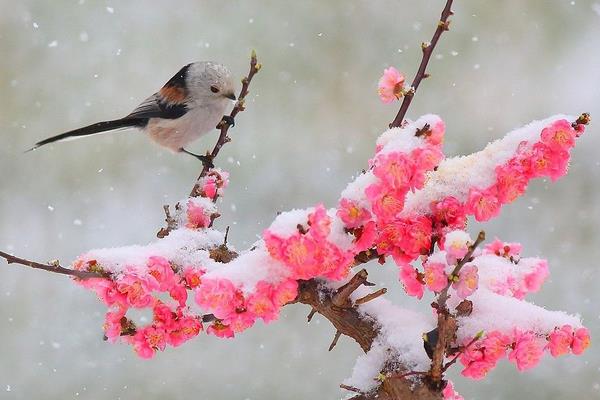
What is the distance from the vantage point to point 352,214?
104cm

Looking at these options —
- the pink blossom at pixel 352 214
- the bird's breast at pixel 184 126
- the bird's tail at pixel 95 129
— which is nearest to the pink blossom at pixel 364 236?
the pink blossom at pixel 352 214

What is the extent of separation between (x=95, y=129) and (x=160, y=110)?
1.39 ft

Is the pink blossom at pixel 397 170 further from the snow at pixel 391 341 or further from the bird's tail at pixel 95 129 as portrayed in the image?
the bird's tail at pixel 95 129

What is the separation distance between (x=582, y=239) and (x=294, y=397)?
1469 millimetres

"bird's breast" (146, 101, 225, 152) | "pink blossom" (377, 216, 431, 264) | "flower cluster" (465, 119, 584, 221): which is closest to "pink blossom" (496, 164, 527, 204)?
"flower cluster" (465, 119, 584, 221)

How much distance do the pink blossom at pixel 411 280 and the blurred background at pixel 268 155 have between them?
2462 mm

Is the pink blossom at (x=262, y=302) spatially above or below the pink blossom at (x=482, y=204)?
below

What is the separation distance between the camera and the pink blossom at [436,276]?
1018 millimetres

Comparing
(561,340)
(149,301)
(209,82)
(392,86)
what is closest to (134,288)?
(149,301)

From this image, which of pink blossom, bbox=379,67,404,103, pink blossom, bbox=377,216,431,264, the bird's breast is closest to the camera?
pink blossom, bbox=377,216,431,264

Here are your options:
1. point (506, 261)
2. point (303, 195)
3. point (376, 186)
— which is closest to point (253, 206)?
point (303, 195)

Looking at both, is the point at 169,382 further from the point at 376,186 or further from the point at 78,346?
the point at 376,186

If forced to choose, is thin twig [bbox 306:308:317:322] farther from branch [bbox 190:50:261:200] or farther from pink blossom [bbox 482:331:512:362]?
branch [bbox 190:50:261:200]

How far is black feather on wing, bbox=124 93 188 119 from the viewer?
231 cm
